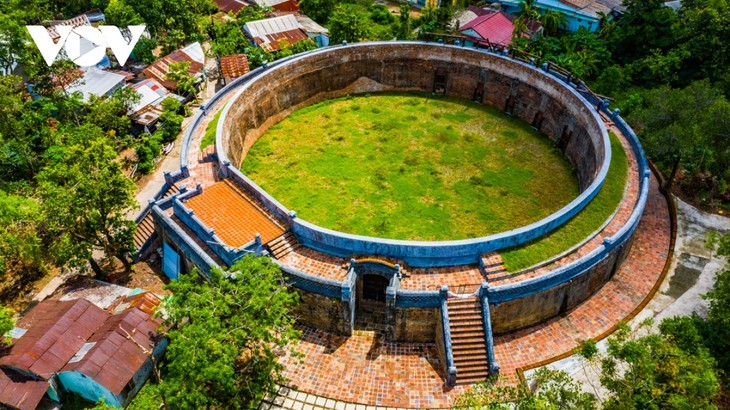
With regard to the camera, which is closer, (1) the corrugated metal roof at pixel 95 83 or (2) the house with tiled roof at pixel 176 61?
(1) the corrugated metal roof at pixel 95 83

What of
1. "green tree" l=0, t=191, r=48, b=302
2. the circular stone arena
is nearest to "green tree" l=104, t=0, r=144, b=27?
the circular stone arena

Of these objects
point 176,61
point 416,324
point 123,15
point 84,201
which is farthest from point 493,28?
point 84,201

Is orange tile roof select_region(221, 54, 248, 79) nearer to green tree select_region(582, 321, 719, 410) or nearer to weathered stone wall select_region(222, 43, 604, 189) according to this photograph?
weathered stone wall select_region(222, 43, 604, 189)

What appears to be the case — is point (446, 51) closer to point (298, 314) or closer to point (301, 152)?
point (301, 152)

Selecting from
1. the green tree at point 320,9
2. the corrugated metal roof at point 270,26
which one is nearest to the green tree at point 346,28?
the corrugated metal roof at point 270,26

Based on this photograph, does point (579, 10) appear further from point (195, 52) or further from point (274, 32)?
point (195, 52)

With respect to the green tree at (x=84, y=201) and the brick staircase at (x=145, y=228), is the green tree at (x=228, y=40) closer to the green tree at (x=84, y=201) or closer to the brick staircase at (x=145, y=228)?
the brick staircase at (x=145, y=228)
